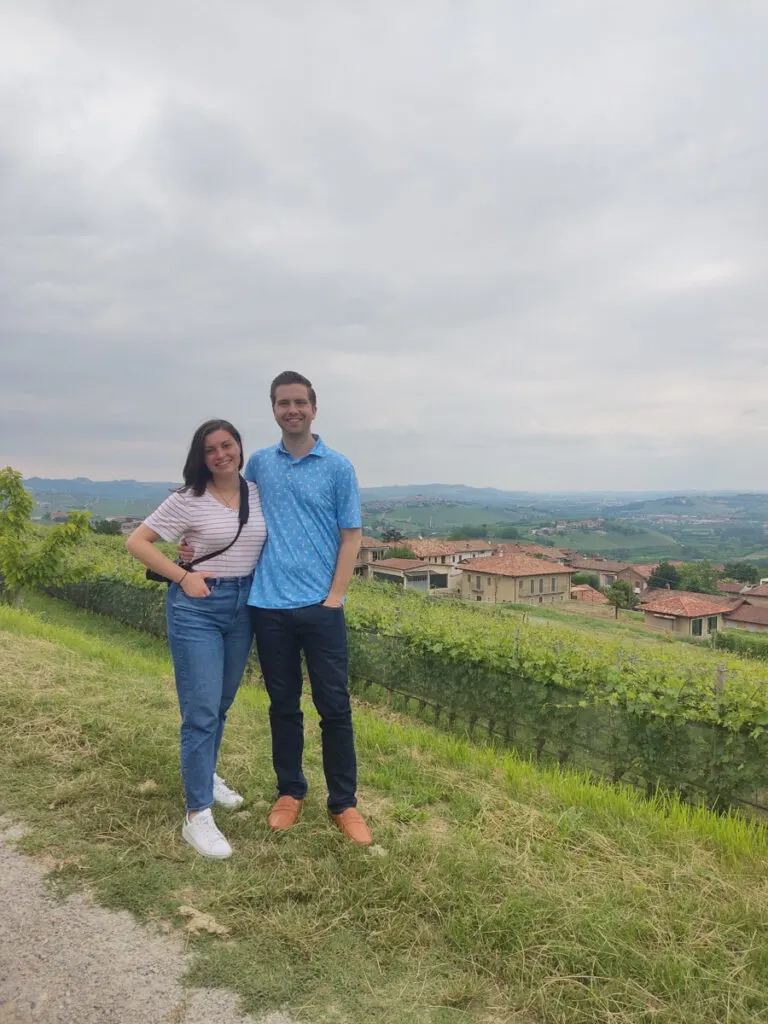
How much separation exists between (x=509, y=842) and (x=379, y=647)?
6.42 meters

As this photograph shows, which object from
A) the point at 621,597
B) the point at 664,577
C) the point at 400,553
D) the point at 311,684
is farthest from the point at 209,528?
the point at 664,577

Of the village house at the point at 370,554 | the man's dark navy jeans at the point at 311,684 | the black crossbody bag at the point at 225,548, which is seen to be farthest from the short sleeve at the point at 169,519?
the village house at the point at 370,554

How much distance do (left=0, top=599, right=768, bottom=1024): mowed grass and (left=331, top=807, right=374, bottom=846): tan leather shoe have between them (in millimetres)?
71

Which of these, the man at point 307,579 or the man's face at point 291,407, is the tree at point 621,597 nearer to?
the man at point 307,579

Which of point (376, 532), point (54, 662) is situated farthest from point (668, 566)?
point (54, 662)

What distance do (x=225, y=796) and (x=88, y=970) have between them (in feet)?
4.05

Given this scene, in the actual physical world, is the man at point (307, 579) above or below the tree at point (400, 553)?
above

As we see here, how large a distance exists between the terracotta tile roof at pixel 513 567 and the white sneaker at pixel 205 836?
191 feet

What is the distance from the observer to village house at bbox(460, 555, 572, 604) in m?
59.8

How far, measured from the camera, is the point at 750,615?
52.9m

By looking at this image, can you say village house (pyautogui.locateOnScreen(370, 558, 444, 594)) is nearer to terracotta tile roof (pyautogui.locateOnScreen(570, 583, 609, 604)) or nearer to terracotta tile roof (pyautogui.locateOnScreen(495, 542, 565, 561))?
terracotta tile roof (pyautogui.locateOnScreen(495, 542, 565, 561))

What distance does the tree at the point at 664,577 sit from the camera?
76375mm

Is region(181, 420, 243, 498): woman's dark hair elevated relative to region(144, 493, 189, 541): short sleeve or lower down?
elevated

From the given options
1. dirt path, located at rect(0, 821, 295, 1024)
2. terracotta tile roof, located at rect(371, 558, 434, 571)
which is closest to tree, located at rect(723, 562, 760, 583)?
terracotta tile roof, located at rect(371, 558, 434, 571)
